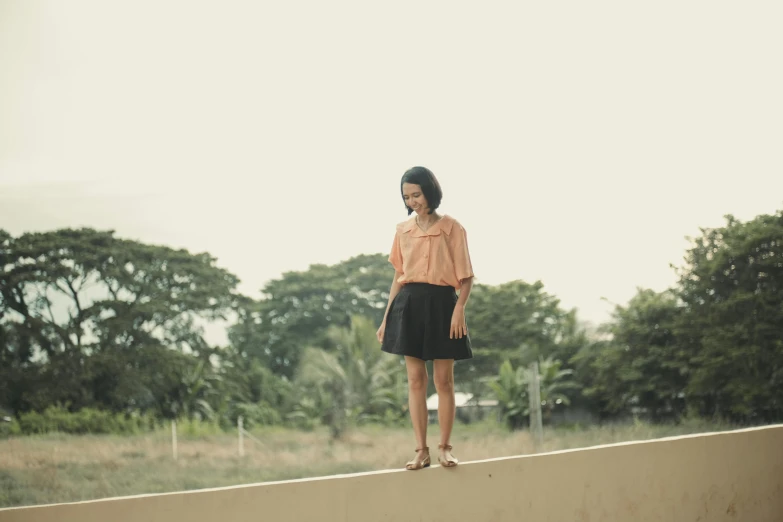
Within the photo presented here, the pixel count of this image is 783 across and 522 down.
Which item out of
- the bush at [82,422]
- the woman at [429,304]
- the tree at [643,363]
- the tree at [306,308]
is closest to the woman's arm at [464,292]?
the woman at [429,304]

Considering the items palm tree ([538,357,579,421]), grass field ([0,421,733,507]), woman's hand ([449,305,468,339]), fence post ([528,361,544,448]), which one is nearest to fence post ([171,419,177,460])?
grass field ([0,421,733,507])

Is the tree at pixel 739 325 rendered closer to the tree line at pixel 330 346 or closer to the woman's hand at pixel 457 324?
the tree line at pixel 330 346

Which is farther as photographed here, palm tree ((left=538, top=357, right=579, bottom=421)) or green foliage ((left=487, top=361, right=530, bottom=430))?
palm tree ((left=538, top=357, right=579, bottom=421))

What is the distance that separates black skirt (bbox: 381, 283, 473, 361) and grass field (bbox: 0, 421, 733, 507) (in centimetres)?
1561

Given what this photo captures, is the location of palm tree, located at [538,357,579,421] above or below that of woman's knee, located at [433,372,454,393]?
below

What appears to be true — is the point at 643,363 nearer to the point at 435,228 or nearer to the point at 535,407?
the point at 535,407

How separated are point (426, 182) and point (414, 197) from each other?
0.06 metres

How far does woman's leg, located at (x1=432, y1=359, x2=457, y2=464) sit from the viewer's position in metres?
2.71

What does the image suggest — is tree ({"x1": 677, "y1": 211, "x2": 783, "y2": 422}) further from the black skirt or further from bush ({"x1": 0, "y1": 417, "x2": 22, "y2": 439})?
the black skirt

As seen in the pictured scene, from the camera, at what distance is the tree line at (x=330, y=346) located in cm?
1925

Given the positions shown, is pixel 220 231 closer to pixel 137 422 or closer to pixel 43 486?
pixel 137 422

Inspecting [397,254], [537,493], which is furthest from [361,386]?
[397,254]

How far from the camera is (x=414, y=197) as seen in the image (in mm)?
2752

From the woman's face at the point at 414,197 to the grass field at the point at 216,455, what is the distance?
51.5ft
